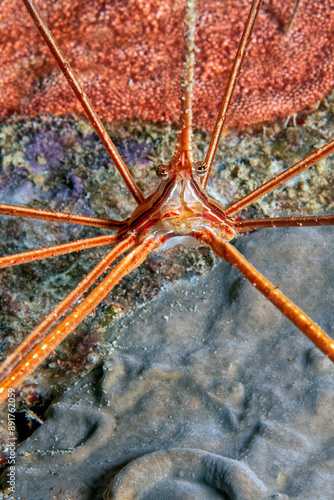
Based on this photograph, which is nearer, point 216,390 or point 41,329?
point 41,329

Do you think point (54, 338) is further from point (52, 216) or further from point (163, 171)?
point (163, 171)

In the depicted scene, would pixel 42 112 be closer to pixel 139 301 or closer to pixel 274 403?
pixel 139 301

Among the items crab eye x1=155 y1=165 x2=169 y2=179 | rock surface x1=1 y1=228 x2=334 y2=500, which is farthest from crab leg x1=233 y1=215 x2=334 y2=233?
crab eye x1=155 y1=165 x2=169 y2=179

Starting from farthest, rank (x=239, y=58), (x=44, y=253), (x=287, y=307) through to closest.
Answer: (x=239, y=58) → (x=44, y=253) → (x=287, y=307)

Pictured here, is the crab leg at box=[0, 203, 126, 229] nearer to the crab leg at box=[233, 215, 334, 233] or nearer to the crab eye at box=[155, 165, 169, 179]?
the crab eye at box=[155, 165, 169, 179]

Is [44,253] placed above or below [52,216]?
below

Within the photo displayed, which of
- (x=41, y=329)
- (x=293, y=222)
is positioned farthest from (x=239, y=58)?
(x=41, y=329)

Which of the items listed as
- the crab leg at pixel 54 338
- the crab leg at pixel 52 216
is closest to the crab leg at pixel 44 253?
the crab leg at pixel 52 216

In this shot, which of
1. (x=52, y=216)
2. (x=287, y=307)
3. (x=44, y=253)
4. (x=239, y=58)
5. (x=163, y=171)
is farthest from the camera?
(x=239, y=58)
